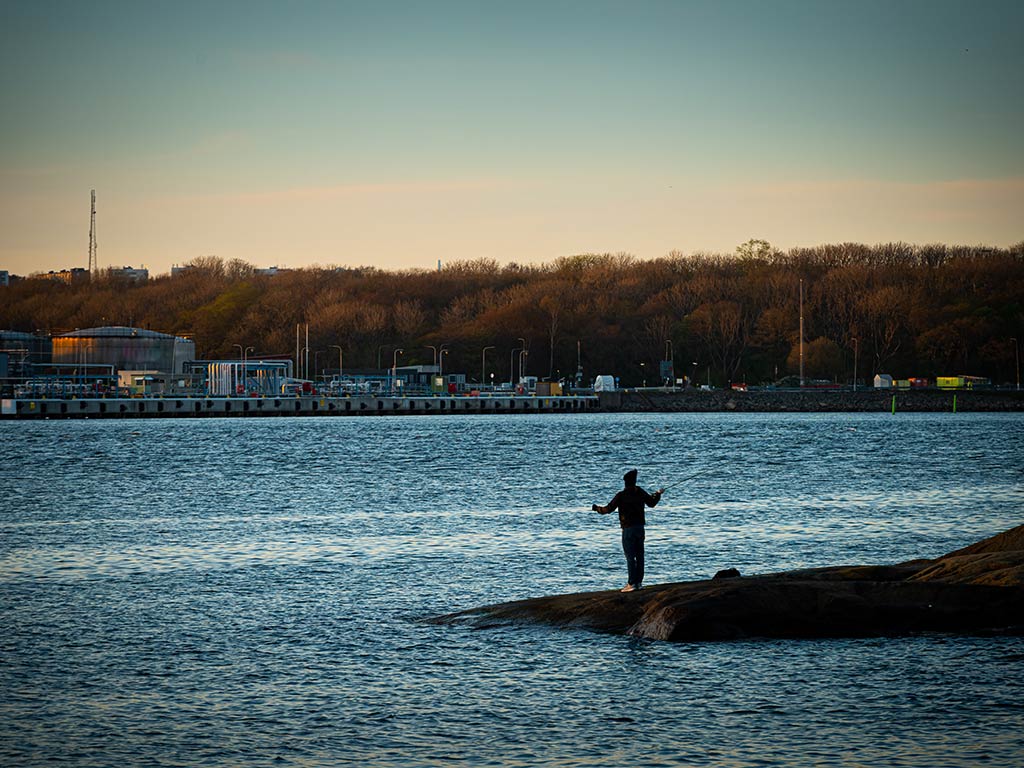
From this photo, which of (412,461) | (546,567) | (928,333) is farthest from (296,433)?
(928,333)

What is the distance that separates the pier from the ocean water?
99.8m

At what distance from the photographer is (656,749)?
47.9 feet

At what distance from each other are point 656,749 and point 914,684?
4.39 metres

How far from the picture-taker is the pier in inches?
5974

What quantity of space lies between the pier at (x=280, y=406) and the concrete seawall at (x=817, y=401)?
29.1 ft

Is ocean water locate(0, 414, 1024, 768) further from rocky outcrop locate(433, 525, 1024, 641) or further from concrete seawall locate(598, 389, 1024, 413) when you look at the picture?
concrete seawall locate(598, 389, 1024, 413)

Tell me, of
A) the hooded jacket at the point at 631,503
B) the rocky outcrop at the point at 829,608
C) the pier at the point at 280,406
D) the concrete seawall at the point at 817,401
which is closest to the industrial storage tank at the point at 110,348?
the pier at the point at 280,406

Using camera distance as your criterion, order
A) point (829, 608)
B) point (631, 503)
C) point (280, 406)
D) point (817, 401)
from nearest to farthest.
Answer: point (829, 608) → point (631, 503) → point (280, 406) → point (817, 401)

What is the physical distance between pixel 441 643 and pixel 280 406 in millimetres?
146565

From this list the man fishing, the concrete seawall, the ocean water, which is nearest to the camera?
the ocean water

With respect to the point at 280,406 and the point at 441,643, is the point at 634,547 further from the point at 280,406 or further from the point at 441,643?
the point at 280,406

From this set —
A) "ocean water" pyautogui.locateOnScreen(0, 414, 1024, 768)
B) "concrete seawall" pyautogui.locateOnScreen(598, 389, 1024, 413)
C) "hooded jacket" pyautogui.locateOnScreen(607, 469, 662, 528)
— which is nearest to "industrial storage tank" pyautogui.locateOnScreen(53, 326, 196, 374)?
"concrete seawall" pyautogui.locateOnScreen(598, 389, 1024, 413)

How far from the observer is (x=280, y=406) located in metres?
164

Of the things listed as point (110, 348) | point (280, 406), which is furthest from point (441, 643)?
point (110, 348)
